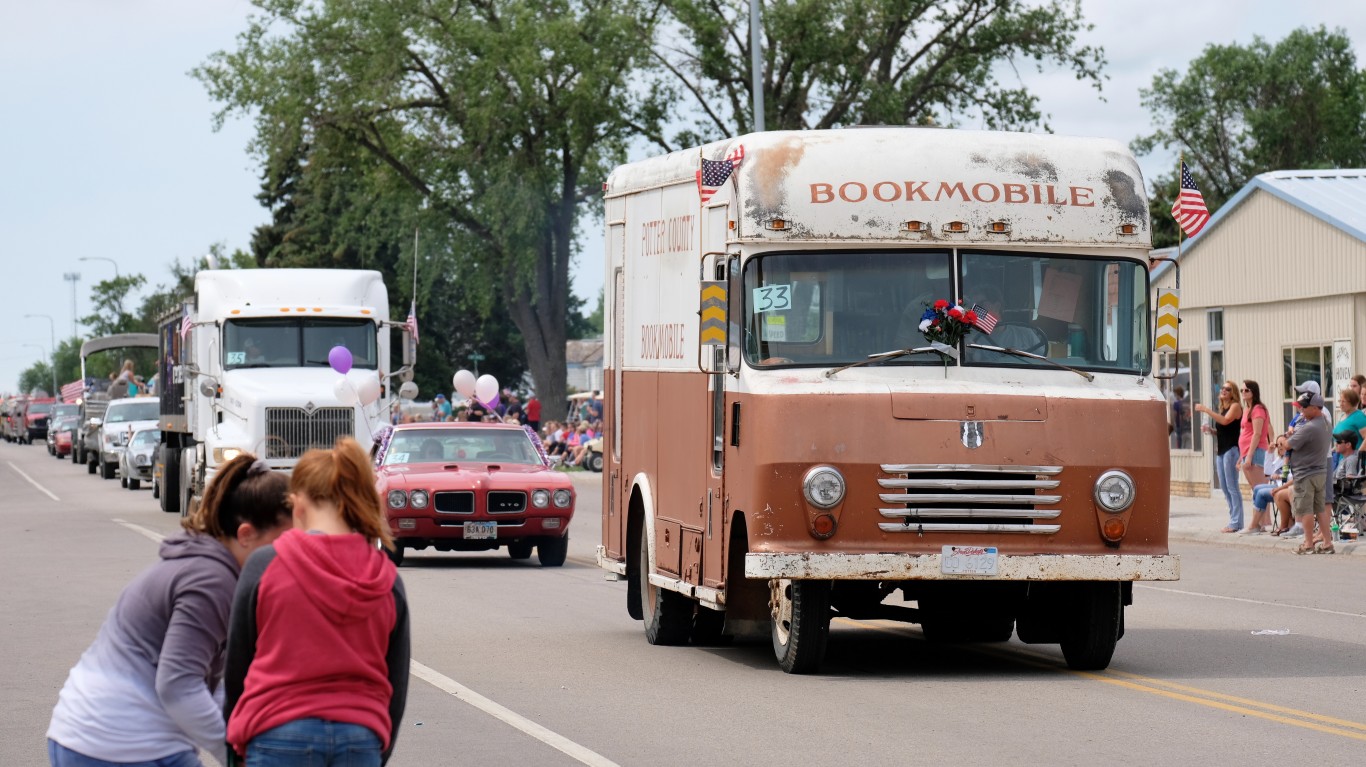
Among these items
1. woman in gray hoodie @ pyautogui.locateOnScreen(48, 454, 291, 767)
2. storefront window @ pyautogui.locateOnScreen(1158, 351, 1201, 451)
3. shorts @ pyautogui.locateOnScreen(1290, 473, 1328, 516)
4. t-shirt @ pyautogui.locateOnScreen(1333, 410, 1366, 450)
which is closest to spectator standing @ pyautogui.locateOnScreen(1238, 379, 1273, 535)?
t-shirt @ pyautogui.locateOnScreen(1333, 410, 1366, 450)

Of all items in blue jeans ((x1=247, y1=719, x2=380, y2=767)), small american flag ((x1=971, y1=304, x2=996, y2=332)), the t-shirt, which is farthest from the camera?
the t-shirt

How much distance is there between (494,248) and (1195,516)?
29484 millimetres

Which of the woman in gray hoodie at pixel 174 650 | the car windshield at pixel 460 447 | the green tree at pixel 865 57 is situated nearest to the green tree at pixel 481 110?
the green tree at pixel 865 57

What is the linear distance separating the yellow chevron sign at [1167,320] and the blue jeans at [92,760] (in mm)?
8373

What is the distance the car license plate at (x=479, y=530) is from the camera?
2100 centimetres

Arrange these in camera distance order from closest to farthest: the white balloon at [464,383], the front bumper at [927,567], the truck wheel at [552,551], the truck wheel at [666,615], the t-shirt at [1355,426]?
the front bumper at [927,567] < the truck wheel at [666,615] < the truck wheel at [552,551] < the t-shirt at [1355,426] < the white balloon at [464,383]

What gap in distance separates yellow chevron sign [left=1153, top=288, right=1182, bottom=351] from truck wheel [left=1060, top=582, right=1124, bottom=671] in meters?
1.45

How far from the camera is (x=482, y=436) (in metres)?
22.5

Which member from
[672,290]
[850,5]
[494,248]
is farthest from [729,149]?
[494,248]

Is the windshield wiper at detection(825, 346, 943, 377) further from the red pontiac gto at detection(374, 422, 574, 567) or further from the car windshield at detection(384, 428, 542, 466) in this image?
the car windshield at detection(384, 428, 542, 466)

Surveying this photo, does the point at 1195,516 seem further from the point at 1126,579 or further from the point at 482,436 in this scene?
the point at 1126,579

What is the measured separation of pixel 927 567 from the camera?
11.9 meters

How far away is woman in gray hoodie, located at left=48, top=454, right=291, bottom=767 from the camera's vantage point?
16.4ft

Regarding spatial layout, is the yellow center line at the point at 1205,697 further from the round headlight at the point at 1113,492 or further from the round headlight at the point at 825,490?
the round headlight at the point at 825,490
